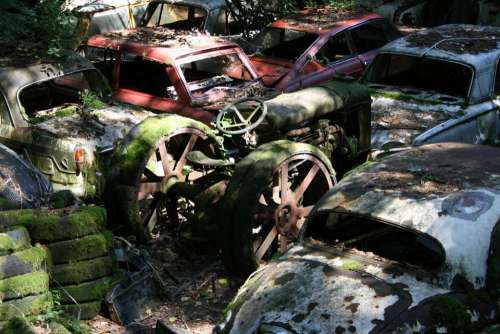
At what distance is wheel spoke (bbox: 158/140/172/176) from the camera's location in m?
7.48

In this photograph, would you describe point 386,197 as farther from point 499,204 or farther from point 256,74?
point 256,74

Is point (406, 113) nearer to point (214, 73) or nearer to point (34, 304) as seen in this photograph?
point (214, 73)

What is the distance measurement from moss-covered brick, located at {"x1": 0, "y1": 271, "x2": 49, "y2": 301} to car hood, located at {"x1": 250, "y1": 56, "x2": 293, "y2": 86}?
5464 mm

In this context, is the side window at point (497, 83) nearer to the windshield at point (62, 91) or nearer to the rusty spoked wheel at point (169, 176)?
the rusty spoked wheel at point (169, 176)

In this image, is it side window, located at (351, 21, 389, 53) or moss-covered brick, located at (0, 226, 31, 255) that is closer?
moss-covered brick, located at (0, 226, 31, 255)

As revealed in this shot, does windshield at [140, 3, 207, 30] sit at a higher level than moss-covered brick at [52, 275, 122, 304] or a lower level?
higher

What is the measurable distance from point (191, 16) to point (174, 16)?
392mm

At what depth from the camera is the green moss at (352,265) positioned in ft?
17.5

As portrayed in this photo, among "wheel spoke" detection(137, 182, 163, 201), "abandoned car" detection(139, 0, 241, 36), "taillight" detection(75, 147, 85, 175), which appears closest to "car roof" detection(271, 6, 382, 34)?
"abandoned car" detection(139, 0, 241, 36)

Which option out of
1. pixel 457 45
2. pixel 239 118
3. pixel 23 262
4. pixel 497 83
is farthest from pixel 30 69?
pixel 497 83

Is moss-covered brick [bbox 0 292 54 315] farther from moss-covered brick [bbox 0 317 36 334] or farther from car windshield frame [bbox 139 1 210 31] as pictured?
car windshield frame [bbox 139 1 210 31]

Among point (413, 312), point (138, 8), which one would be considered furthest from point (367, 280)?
point (138, 8)

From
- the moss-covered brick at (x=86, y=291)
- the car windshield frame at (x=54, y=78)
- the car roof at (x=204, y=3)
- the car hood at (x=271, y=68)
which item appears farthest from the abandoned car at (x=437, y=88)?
the car roof at (x=204, y=3)

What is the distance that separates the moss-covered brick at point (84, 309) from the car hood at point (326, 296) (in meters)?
1.65
